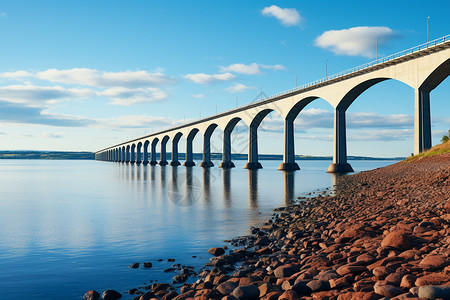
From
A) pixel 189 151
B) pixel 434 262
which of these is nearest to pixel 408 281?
pixel 434 262

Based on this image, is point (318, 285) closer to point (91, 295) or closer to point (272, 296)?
point (272, 296)

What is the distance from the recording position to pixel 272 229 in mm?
13117

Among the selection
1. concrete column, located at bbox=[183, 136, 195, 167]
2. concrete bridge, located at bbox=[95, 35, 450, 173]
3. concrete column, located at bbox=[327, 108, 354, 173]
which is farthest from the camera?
concrete column, located at bbox=[183, 136, 195, 167]

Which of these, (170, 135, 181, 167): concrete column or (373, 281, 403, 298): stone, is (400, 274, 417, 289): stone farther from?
(170, 135, 181, 167): concrete column

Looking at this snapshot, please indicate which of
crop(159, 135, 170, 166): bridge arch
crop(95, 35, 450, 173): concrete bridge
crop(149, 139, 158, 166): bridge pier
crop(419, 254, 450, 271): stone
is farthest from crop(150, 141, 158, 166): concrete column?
crop(419, 254, 450, 271): stone

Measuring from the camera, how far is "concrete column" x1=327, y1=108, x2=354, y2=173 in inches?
2060

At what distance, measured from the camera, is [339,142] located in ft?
172

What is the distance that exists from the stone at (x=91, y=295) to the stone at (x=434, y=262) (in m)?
5.60

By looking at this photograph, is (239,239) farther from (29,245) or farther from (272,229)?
(29,245)

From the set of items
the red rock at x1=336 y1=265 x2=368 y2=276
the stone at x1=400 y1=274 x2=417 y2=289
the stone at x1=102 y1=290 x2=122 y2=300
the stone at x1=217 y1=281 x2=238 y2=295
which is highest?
the stone at x1=400 y1=274 x2=417 y2=289

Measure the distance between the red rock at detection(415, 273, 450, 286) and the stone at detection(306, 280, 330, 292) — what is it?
1.25 meters

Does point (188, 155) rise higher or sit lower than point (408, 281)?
higher

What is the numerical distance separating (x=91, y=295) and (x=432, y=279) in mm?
5700

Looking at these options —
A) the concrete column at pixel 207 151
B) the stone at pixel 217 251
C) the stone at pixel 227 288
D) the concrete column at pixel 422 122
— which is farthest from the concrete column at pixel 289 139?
the stone at pixel 227 288
